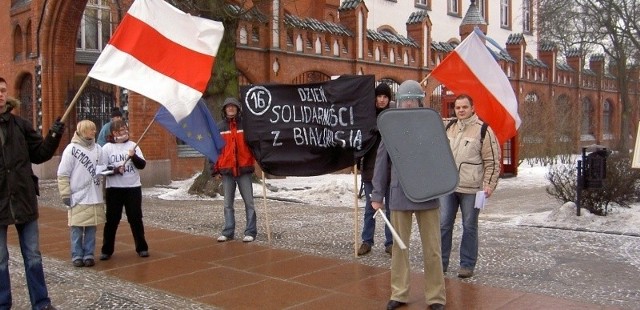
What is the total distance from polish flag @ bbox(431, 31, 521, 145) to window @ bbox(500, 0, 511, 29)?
110 feet

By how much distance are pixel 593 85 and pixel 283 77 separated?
26.6 meters

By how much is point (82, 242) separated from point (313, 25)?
14.2 meters

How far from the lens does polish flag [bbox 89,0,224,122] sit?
265 inches

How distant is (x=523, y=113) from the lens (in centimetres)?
2438

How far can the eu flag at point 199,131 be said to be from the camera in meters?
8.61

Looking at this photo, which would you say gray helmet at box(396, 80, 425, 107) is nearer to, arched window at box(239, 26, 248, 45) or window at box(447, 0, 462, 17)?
arched window at box(239, 26, 248, 45)

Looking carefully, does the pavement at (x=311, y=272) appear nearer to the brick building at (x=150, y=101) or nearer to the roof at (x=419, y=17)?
the brick building at (x=150, y=101)

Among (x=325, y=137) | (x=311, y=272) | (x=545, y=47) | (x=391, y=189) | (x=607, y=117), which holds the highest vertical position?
(x=545, y=47)

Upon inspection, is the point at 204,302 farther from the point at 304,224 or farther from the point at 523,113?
the point at 523,113

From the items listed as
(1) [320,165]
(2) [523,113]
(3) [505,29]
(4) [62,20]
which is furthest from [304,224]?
(3) [505,29]

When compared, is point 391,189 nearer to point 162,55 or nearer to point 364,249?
point 364,249

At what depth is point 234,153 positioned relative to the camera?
28.4ft

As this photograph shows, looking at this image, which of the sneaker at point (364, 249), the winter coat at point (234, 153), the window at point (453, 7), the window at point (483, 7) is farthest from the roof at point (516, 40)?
the sneaker at point (364, 249)

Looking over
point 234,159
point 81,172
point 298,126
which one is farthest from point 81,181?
point 298,126
